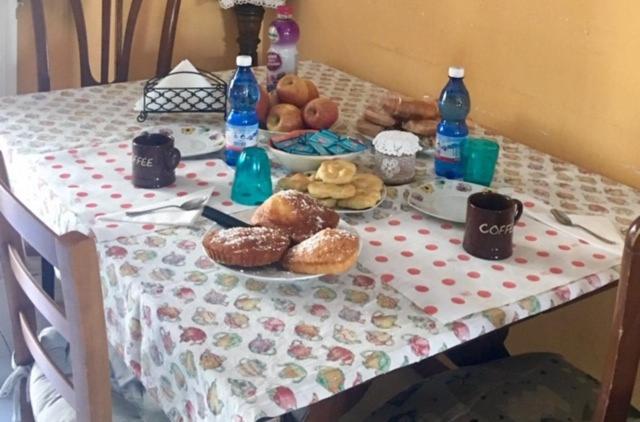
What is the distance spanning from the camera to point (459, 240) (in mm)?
1417

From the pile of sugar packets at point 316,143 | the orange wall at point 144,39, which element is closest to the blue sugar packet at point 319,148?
the pile of sugar packets at point 316,143

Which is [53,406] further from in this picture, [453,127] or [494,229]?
[453,127]

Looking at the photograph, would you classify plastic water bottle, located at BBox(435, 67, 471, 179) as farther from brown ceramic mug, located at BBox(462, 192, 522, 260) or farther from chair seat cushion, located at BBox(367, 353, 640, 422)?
chair seat cushion, located at BBox(367, 353, 640, 422)

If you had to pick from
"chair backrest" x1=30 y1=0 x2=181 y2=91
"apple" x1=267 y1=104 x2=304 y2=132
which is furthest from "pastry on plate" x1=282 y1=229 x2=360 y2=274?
"chair backrest" x1=30 y1=0 x2=181 y2=91

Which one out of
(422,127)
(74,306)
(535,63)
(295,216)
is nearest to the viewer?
(74,306)

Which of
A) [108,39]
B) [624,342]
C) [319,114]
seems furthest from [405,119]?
[108,39]

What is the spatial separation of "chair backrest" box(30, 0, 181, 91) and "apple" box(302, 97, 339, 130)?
92 centimetres

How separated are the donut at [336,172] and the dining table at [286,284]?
0.07m

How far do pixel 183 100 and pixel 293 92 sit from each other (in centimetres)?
27

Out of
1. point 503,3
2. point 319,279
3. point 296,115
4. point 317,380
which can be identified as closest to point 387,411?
point 319,279

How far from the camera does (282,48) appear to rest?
202 cm

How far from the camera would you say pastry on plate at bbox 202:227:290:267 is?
1.23m

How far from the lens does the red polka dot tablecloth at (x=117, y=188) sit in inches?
55.3

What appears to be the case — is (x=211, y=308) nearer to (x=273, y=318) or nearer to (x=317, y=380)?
(x=273, y=318)
